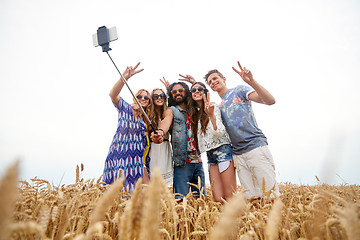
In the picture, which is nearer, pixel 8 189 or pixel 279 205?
pixel 8 189

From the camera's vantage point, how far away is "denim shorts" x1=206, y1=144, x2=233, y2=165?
149 inches

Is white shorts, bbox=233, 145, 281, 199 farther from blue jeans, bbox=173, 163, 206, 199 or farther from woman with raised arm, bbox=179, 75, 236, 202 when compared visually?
blue jeans, bbox=173, 163, 206, 199

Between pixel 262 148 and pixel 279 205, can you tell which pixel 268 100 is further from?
pixel 279 205

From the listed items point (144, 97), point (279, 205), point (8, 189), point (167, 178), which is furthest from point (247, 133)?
point (8, 189)

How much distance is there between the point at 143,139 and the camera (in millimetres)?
3881

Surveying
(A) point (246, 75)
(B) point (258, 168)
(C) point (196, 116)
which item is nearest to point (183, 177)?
(C) point (196, 116)

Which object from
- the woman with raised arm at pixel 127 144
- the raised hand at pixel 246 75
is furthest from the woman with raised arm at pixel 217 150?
the woman with raised arm at pixel 127 144

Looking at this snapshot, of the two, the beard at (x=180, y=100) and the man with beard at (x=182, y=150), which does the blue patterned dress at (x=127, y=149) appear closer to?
the man with beard at (x=182, y=150)

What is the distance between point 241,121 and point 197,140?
1060 millimetres

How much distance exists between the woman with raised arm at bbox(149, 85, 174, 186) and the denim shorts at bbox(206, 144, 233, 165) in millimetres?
869

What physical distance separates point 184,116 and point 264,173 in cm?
193

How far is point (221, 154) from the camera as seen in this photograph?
383 cm

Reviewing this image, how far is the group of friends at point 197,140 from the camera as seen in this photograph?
137 inches

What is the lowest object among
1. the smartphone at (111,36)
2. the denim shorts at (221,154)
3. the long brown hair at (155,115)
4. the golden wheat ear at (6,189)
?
the golden wheat ear at (6,189)
